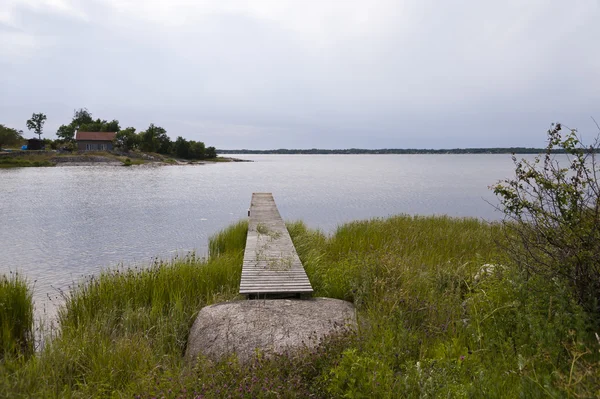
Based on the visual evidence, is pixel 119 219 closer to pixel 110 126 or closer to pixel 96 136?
pixel 96 136

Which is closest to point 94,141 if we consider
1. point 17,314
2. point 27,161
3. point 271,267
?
point 27,161

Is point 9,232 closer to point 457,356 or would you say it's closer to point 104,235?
point 104,235

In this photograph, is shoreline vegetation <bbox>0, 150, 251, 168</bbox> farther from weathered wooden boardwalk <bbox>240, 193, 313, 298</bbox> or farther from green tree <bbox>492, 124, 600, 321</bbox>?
green tree <bbox>492, 124, 600, 321</bbox>

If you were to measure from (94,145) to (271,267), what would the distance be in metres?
96.5

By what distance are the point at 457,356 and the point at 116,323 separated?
207 inches

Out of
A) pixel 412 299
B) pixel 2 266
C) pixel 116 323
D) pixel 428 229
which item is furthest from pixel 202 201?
pixel 412 299

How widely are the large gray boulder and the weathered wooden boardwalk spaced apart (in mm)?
369

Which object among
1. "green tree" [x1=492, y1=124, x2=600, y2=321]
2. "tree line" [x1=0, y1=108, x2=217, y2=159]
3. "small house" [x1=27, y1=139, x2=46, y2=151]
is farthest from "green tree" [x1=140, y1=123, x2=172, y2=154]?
"green tree" [x1=492, y1=124, x2=600, y2=321]

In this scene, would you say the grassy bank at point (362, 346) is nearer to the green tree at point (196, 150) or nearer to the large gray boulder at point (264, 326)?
the large gray boulder at point (264, 326)

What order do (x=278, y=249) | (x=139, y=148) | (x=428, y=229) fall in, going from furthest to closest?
(x=139, y=148)
(x=428, y=229)
(x=278, y=249)

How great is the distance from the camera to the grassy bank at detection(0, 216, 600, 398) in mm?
3350

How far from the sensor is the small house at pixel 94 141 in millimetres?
88625

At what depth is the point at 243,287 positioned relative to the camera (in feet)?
21.8

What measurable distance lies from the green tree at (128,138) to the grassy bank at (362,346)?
96.4 metres
